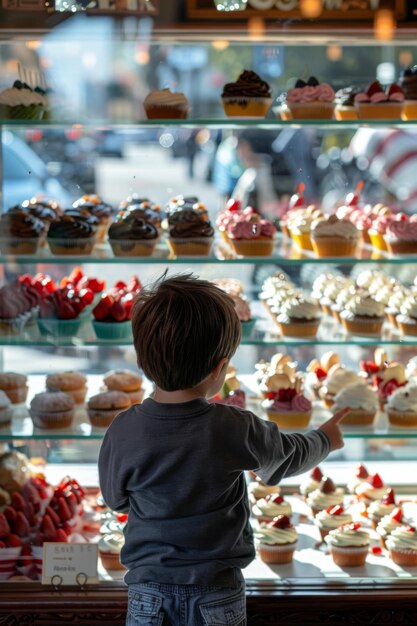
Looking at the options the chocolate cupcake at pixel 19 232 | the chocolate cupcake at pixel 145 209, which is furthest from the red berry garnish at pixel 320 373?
the chocolate cupcake at pixel 19 232

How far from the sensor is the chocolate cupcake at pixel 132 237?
11.8ft

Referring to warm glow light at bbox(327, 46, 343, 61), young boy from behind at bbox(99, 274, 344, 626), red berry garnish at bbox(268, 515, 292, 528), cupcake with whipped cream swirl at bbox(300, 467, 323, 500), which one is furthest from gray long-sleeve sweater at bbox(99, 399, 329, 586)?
warm glow light at bbox(327, 46, 343, 61)

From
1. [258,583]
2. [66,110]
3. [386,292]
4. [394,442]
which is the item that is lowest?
[258,583]

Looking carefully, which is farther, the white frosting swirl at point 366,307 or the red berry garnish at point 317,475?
the red berry garnish at point 317,475

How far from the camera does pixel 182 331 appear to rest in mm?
2350

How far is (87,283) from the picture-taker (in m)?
4.04

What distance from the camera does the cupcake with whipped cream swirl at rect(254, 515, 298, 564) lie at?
353 cm

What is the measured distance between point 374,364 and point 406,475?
21.0 inches

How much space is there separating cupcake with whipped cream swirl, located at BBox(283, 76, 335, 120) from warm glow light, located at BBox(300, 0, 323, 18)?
248mm

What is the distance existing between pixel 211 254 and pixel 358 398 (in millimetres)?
828

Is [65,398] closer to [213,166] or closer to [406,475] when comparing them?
[213,166]

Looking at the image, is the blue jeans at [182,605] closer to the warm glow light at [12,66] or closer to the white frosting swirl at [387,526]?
the white frosting swirl at [387,526]

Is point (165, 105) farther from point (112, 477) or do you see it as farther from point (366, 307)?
point (112, 477)

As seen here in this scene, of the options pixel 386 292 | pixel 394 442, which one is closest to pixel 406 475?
pixel 394 442
